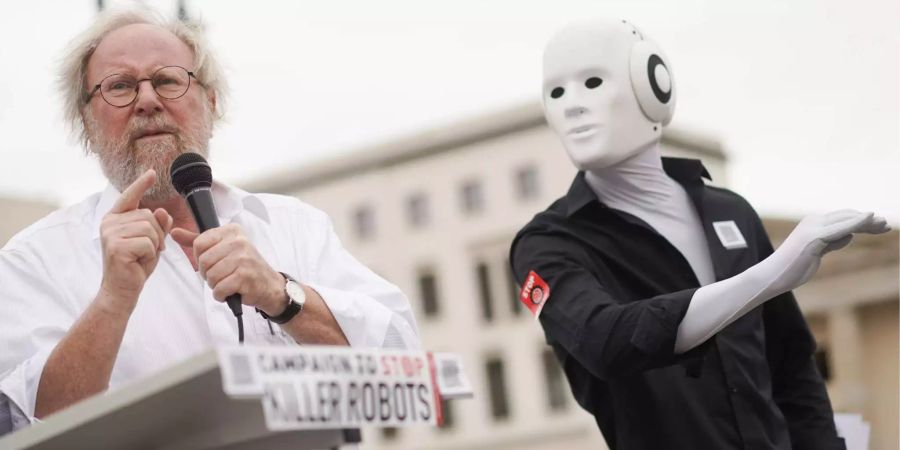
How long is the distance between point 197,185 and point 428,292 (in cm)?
4476

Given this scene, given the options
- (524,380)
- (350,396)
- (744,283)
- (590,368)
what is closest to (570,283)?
(590,368)

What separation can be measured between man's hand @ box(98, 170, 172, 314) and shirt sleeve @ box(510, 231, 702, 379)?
3.05 ft

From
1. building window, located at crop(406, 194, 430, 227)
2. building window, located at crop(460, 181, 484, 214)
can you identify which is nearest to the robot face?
building window, located at crop(460, 181, 484, 214)

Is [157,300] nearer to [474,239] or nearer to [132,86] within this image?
[132,86]

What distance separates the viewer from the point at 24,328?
2.48 m

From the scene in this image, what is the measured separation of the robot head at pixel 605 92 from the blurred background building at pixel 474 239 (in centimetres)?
3853

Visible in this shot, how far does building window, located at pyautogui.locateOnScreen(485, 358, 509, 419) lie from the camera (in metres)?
44.5

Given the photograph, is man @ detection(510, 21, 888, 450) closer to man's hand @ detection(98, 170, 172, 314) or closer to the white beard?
the white beard

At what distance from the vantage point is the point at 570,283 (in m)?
2.93

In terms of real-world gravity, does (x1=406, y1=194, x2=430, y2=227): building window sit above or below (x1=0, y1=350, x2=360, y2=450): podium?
above

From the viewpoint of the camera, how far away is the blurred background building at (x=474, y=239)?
43.7 meters

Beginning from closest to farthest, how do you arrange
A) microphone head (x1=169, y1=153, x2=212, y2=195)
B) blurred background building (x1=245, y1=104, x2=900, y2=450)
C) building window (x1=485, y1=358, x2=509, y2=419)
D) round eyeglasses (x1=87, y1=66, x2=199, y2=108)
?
microphone head (x1=169, y1=153, x2=212, y2=195)
round eyeglasses (x1=87, y1=66, x2=199, y2=108)
blurred background building (x1=245, y1=104, x2=900, y2=450)
building window (x1=485, y1=358, x2=509, y2=419)

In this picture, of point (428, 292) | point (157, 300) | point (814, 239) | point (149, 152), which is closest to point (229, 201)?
point (149, 152)

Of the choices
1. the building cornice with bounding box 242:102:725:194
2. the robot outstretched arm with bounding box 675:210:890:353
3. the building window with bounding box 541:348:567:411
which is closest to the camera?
the robot outstretched arm with bounding box 675:210:890:353
